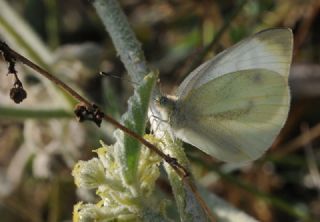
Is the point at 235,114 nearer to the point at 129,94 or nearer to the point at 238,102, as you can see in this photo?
the point at 238,102

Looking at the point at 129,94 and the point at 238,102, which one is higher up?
the point at 129,94

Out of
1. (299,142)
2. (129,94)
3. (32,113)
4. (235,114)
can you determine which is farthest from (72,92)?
(299,142)

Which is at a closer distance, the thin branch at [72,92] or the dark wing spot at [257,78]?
the thin branch at [72,92]

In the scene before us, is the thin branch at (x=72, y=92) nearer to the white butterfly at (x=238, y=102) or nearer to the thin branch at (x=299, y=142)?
the white butterfly at (x=238, y=102)

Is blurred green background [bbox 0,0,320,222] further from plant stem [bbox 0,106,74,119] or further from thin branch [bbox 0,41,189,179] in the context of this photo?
thin branch [bbox 0,41,189,179]

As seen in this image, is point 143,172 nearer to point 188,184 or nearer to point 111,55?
point 188,184

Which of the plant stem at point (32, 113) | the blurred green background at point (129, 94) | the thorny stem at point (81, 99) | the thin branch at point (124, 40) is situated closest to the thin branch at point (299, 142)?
the blurred green background at point (129, 94)

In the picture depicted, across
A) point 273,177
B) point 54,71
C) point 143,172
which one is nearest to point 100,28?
point 54,71
